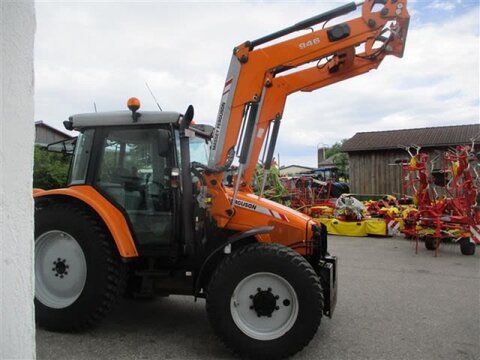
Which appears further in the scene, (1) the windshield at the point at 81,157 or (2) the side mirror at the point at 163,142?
(1) the windshield at the point at 81,157

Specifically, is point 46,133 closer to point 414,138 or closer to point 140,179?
point 414,138

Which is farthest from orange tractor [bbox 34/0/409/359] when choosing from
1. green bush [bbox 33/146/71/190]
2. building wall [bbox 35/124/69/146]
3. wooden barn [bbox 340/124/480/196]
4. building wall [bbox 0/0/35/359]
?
building wall [bbox 35/124/69/146]

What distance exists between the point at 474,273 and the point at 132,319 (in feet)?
19.4

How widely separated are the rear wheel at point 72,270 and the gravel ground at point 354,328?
209 millimetres

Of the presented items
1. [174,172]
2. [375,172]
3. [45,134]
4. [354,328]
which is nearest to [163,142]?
[174,172]

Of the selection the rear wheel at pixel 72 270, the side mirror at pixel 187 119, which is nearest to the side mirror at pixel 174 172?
the side mirror at pixel 187 119

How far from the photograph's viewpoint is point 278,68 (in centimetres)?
408

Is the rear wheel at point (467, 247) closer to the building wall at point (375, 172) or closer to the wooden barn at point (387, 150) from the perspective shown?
the wooden barn at point (387, 150)

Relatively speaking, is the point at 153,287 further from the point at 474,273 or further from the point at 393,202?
the point at 393,202

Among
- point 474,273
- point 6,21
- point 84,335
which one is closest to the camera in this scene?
point 6,21

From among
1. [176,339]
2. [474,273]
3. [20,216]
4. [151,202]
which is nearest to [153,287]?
[176,339]

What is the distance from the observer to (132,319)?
15.0 feet

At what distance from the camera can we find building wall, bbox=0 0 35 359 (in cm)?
125

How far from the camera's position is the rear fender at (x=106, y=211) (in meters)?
4.03
